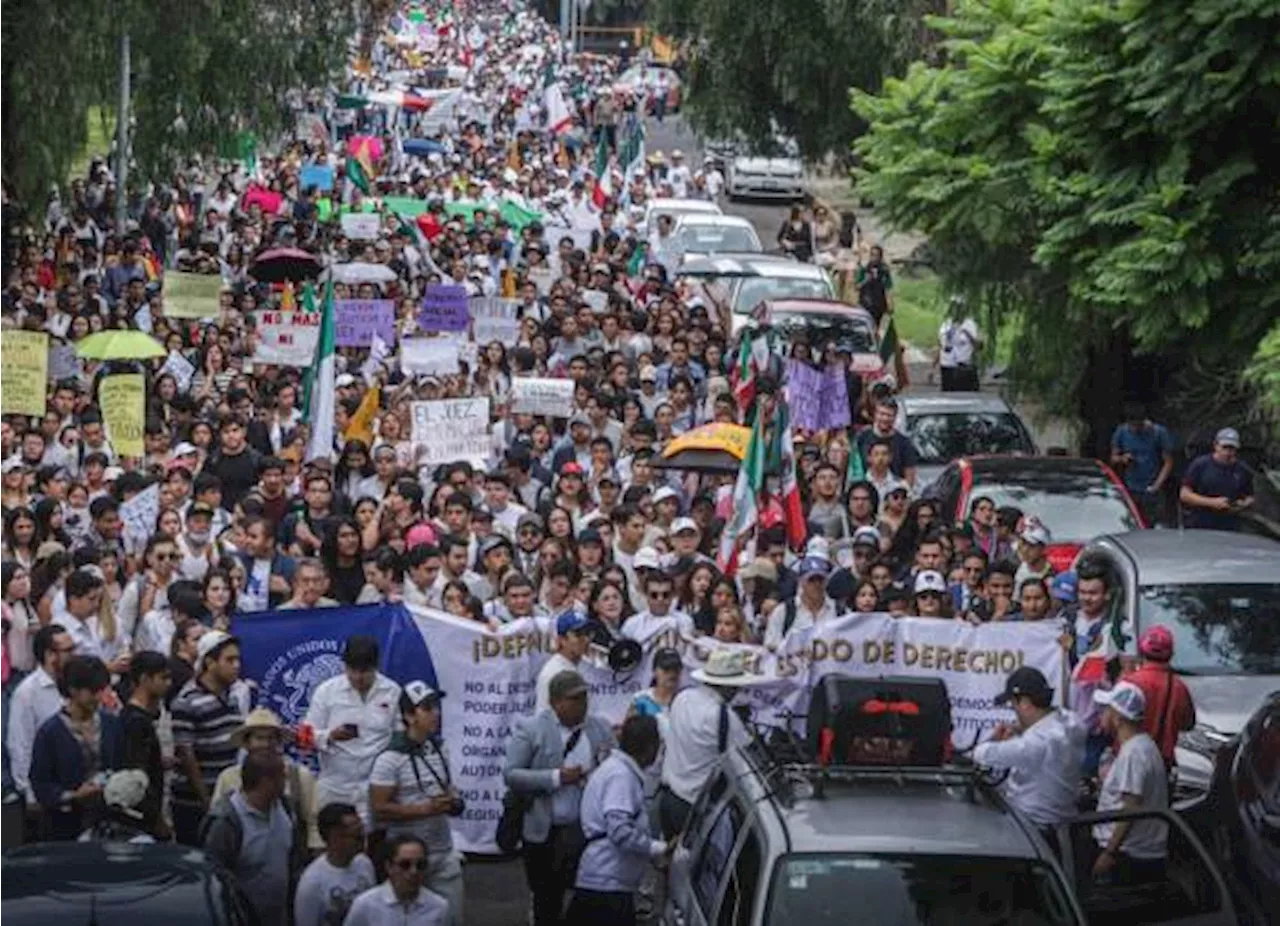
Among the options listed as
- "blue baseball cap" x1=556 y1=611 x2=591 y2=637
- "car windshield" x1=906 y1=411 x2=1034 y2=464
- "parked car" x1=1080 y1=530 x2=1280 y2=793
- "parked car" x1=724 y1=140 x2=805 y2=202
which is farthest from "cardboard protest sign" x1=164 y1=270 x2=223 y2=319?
"parked car" x1=724 y1=140 x2=805 y2=202

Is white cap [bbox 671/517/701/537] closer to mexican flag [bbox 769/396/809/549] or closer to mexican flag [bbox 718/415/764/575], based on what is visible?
mexican flag [bbox 718/415/764/575]

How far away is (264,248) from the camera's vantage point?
34.3 m

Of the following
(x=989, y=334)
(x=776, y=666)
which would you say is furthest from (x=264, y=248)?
(x=776, y=666)

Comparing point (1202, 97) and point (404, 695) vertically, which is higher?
point (1202, 97)

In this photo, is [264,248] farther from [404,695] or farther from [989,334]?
[404,695]

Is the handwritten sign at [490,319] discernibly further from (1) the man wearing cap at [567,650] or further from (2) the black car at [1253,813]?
(2) the black car at [1253,813]

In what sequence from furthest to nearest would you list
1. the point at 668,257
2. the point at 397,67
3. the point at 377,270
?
the point at 397,67 < the point at 668,257 < the point at 377,270

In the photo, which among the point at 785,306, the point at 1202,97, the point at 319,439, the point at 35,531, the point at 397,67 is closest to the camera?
the point at 35,531

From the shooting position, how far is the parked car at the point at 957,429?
980 inches

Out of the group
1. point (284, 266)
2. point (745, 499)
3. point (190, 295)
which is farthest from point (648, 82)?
point (745, 499)

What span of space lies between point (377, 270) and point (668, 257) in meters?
9.05

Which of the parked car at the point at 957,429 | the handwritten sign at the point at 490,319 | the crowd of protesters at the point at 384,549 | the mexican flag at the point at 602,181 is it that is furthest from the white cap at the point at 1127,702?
the mexican flag at the point at 602,181

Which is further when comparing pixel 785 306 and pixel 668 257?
pixel 668 257

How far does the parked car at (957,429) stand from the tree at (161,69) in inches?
362
